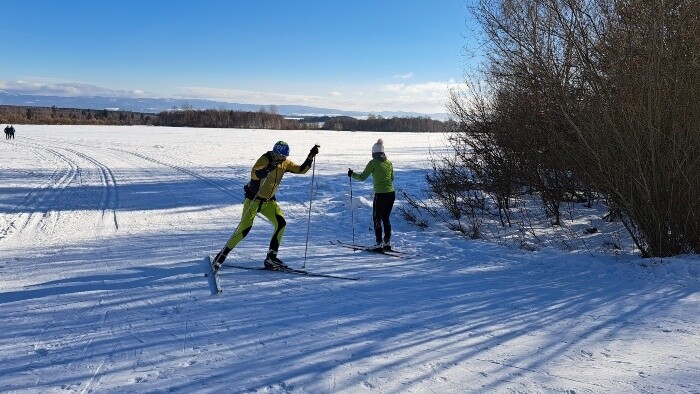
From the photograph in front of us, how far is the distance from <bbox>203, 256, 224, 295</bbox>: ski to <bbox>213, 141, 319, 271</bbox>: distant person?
0.12 meters

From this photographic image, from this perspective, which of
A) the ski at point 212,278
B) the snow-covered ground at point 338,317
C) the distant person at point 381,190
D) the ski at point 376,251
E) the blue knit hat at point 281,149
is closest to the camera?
the snow-covered ground at point 338,317

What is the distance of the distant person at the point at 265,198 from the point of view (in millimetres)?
7289

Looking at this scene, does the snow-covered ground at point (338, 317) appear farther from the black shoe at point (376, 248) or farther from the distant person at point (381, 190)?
the distant person at point (381, 190)

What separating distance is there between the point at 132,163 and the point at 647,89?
80.4 feet

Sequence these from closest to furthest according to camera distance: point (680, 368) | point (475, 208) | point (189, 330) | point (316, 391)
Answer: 1. point (316, 391)
2. point (680, 368)
3. point (189, 330)
4. point (475, 208)

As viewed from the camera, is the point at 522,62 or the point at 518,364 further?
the point at 522,62

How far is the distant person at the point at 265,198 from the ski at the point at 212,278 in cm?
12

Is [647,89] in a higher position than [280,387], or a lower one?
higher

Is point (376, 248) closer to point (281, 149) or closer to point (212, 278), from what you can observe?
point (281, 149)

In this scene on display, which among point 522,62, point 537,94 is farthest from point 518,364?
point 522,62

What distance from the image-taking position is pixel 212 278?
684 cm

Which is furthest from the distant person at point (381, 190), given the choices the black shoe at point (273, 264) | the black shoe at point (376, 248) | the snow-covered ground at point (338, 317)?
the black shoe at point (273, 264)

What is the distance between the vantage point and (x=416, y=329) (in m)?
5.20

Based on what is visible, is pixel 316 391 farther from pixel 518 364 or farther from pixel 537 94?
pixel 537 94
